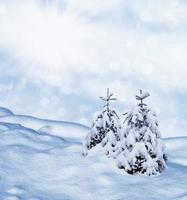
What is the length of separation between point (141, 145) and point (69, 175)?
6.56 ft

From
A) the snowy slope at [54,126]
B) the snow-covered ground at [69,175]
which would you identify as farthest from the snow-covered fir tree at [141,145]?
the snowy slope at [54,126]

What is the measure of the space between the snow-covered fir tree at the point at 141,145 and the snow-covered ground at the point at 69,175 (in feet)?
0.78

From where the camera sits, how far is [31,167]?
1297cm

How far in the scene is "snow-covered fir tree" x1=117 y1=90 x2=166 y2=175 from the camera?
40.8 feet

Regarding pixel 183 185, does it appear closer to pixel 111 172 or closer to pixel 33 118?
pixel 111 172

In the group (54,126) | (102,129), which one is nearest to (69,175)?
(102,129)

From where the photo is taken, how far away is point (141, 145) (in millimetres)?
12414

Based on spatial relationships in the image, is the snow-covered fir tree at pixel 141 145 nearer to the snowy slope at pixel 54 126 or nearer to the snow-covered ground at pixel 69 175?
the snow-covered ground at pixel 69 175

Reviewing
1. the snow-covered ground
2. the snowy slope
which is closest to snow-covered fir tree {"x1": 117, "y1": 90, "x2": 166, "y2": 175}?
the snow-covered ground

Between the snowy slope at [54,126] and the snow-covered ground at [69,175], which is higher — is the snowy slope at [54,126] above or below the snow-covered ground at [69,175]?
above

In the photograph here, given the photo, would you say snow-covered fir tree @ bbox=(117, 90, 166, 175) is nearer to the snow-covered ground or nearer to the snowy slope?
the snow-covered ground

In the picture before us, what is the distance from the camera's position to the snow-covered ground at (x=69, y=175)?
1135 cm

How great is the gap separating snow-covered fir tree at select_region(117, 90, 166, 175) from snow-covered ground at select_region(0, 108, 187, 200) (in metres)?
0.24

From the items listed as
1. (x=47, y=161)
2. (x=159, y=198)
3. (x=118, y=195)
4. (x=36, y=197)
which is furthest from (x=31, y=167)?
(x=159, y=198)
